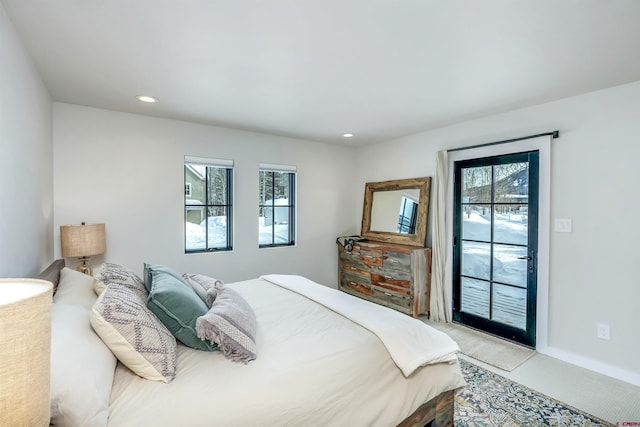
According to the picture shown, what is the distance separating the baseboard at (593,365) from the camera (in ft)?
8.20

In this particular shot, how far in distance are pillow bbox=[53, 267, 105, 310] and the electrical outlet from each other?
380 centimetres

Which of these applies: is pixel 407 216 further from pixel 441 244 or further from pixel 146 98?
pixel 146 98

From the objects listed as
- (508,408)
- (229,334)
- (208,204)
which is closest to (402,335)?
(229,334)

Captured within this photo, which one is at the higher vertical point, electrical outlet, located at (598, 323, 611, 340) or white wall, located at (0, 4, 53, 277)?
white wall, located at (0, 4, 53, 277)

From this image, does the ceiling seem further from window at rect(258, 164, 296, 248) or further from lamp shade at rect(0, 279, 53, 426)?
lamp shade at rect(0, 279, 53, 426)

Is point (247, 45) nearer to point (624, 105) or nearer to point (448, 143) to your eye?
point (448, 143)

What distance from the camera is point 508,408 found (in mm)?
2152

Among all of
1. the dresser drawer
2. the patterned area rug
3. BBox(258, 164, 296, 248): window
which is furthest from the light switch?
BBox(258, 164, 296, 248): window

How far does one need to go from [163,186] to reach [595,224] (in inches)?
168

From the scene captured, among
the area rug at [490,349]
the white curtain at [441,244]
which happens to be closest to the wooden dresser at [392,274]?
the white curtain at [441,244]

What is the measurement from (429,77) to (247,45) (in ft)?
4.52

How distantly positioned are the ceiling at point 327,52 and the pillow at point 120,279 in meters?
1.40

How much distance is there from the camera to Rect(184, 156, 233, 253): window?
3.71 metres

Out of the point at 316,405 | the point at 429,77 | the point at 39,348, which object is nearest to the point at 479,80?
the point at 429,77
